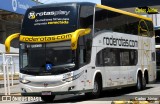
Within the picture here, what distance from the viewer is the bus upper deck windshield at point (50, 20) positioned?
59.8 ft

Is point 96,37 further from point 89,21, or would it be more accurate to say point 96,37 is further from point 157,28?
point 157,28

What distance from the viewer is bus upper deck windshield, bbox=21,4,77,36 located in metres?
18.2

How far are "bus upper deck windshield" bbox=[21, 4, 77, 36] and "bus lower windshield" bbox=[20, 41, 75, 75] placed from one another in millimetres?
555

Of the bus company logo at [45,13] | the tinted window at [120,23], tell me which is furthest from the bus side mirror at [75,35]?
the tinted window at [120,23]

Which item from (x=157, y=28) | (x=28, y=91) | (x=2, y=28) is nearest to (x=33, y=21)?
(x=28, y=91)

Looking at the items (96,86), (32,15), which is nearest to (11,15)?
(32,15)

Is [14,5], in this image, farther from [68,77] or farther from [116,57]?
[68,77]

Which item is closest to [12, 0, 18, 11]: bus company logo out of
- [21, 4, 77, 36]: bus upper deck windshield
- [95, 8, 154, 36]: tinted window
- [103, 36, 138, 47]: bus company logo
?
[95, 8, 154, 36]: tinted window

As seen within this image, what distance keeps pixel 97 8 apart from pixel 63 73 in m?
3.73

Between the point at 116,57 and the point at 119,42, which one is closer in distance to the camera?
the point at 116,57

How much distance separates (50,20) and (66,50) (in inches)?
61.8

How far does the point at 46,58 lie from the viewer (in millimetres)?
18078

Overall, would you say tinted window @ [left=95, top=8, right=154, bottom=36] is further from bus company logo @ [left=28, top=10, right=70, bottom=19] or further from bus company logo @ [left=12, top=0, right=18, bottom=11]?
bus company logo @ [left=12, top=0, right=18, bottom=11]

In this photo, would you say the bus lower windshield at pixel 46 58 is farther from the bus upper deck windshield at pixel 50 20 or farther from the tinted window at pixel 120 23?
the tinted window at pixel 120 23
